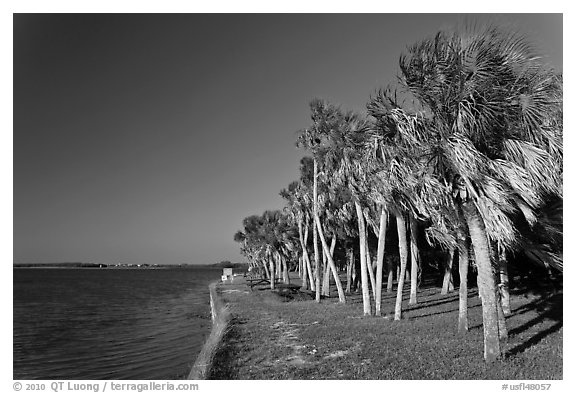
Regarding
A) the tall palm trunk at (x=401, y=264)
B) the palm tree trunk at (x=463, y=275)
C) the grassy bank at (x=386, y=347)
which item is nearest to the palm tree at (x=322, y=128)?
the tall palm trunk at (x=401, y=264)

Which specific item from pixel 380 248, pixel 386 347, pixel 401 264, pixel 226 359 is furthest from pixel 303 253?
pixel 226 359

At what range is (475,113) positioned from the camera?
9758 mm

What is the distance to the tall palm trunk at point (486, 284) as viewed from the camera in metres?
10.1

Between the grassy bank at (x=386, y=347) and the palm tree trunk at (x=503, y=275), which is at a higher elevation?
the palm tree trunk at (x=503, y=275)

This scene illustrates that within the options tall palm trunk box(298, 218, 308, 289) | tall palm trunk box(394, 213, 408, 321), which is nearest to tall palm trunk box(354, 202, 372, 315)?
tall palm trunk box(394, 213, 408, 321)

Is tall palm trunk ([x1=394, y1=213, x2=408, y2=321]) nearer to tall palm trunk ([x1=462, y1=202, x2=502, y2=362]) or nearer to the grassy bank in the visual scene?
the grassy bank

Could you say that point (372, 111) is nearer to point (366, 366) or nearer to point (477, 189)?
point (477, 189)

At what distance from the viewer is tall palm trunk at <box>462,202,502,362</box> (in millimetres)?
10109

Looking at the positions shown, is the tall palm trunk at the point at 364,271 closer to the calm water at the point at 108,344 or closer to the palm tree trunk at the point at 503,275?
the palm tree trunk at the point at 503,275

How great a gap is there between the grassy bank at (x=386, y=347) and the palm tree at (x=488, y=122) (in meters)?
1.24

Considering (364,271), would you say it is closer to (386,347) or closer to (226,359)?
(386,347)

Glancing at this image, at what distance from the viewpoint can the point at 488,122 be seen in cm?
976

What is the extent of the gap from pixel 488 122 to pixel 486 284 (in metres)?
4.08
